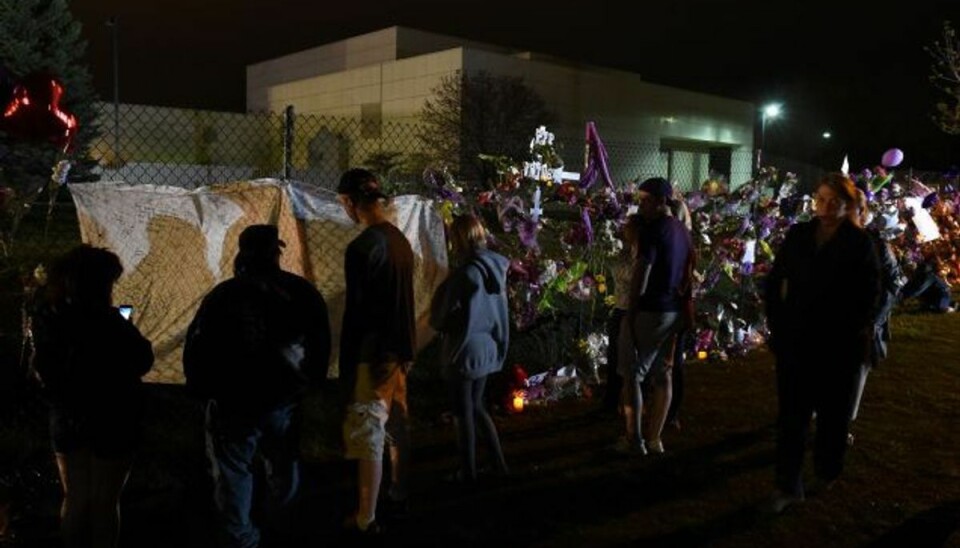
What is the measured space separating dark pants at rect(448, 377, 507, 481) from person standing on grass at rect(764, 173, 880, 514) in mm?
1589

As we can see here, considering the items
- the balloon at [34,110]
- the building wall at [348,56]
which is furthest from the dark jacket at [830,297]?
the building wall at [348,56]

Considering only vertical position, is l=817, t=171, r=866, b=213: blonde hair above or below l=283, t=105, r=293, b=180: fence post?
below

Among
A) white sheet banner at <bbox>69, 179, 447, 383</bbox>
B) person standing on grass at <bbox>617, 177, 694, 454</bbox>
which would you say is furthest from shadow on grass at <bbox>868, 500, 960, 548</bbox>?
white sheet banner at <bbox>69, 179, 447, 383</bbox>

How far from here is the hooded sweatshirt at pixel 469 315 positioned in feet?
14.9

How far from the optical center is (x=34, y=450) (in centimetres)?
516

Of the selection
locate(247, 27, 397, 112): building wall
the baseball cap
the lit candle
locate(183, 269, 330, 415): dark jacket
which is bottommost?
the lit candle

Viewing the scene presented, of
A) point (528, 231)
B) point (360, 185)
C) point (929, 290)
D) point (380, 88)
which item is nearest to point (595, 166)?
point (528, 231)

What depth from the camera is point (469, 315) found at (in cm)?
455

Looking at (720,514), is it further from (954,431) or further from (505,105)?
(505,105)

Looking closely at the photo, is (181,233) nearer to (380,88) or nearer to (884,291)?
(884,291)

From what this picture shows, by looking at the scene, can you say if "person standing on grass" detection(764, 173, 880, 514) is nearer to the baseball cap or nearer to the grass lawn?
the grass lawn

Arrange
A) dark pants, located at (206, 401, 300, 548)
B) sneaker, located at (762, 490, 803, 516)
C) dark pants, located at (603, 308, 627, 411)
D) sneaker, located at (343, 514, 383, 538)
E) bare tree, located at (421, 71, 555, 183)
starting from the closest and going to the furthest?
1. dark pants, located at (206, 401, 300, 548)
2. sneaker, located at (343, 514, 383, 538)
3. sneaker, located at (762, 490, 803, 516)
4. dark pants, located at (603, 308, 627, 411)
5. bare tree, located at (421, 71, 555, 183)

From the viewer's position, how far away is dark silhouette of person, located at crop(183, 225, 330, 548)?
3.39m

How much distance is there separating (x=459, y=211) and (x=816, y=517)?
3481mm
